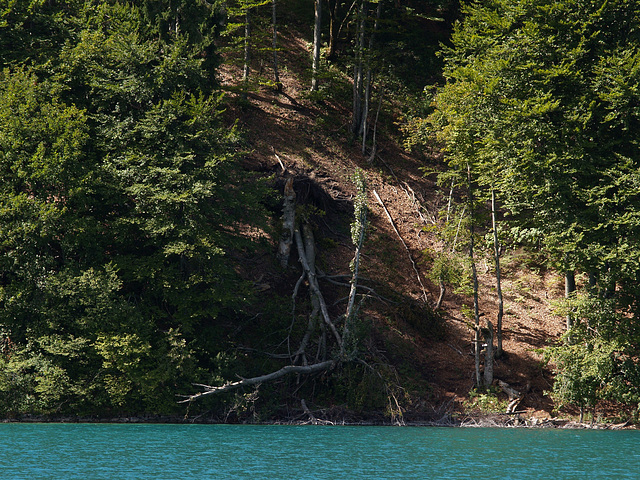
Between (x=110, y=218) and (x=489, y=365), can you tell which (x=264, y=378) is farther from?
(x=489, y=365)

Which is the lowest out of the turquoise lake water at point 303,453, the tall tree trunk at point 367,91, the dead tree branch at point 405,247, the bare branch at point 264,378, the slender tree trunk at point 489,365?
the turquoise lake water at point 303,453

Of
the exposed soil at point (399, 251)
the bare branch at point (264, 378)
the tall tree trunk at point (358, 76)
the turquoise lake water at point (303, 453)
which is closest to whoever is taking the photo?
the turquoise lake water at point (303, 453)

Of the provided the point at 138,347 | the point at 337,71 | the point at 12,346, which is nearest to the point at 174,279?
the point at 138,347

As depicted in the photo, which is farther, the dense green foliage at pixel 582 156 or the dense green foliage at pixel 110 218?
the dense green foliage at pixel 582 156

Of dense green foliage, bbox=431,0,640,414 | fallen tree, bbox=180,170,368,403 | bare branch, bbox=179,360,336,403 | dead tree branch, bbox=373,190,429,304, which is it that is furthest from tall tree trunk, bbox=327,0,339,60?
bare branch, bbox=179,360,336,403

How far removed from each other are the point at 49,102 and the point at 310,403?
15.0 metres

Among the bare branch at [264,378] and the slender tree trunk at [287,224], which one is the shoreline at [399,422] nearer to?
the bare branch at [264,378]

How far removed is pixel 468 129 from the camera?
90.7 feet

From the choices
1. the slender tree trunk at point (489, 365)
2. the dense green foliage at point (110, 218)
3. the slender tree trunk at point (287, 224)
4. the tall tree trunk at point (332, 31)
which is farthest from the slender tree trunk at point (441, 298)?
the tall tree trunk at point (332, 31)

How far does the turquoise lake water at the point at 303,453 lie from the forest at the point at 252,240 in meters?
2.10

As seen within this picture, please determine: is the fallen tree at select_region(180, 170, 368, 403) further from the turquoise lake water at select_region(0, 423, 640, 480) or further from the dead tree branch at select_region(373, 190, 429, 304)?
the dead tree branch at select_region(373, 190, 429, 304)

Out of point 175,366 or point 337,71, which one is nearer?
point 175,366

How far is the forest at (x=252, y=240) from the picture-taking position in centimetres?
2302

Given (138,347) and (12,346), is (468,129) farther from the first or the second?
(12,346)
